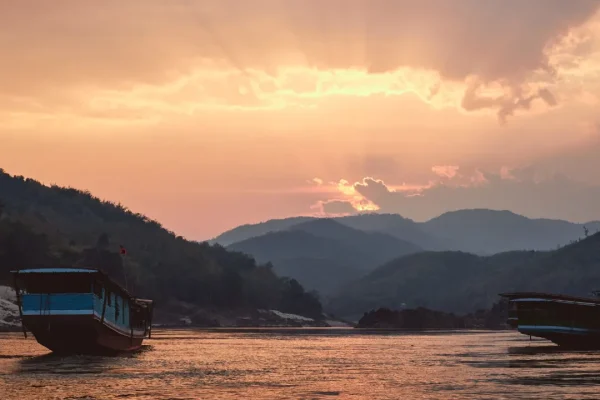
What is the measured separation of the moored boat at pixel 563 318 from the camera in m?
89.9

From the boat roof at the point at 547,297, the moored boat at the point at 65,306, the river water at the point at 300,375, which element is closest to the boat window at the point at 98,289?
the moored boat at the point at 65,306

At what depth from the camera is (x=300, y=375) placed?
203 feet

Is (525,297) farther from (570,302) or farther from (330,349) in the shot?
(330,349)

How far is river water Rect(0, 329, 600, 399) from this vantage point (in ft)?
162

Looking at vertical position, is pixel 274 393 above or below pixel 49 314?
below

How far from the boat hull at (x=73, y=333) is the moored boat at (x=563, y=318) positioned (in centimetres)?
4323

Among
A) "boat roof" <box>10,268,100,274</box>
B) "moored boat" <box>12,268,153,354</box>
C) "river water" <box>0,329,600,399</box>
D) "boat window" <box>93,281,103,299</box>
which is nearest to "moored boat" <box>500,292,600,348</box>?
"river water" <box>0,329,600,399</box>

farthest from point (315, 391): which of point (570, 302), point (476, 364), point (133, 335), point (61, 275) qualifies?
point (570, 302)

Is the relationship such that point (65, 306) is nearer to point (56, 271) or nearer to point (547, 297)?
point (56, 271)

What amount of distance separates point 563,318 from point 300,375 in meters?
39.6

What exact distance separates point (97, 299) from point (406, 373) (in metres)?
26.1

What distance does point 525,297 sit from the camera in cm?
9362

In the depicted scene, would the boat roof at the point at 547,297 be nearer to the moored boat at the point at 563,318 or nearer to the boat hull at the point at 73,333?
the moored boat at the point at 563,318

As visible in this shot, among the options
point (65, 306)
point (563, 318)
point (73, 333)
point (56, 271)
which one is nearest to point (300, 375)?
point (65, 306)
